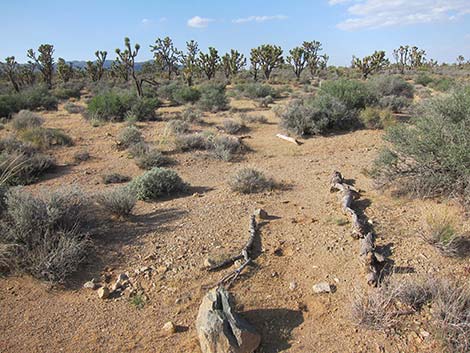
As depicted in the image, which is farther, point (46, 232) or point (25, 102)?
point (25, 102)

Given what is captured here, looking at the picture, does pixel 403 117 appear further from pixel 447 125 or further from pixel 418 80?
pixel 418 80

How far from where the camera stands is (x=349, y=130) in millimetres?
12141

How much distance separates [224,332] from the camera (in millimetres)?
3039

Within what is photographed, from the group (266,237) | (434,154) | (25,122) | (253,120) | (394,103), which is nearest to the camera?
(266,237)

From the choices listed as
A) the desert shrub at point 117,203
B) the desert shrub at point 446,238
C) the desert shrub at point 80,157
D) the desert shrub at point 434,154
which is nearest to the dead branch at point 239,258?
the desert shrub at point 117,203

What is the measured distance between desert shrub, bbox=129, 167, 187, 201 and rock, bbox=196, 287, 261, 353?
3897mm

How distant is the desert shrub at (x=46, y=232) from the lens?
13.8 ft

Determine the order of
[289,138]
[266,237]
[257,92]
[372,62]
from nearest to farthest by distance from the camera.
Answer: [266,237] < [289,138] < [257,92] < [372,62]

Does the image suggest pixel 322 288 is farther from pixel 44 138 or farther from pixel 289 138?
pixel 44 138

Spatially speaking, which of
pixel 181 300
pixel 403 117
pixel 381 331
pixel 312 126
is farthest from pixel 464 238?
pixel 403 117

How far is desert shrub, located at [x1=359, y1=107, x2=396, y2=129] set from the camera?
1197cm

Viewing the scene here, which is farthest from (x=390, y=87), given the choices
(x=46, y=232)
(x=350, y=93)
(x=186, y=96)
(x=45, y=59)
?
(x=45, y=59)

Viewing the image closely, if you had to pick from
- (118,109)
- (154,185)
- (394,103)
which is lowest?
(154,185)

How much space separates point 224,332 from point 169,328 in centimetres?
70
